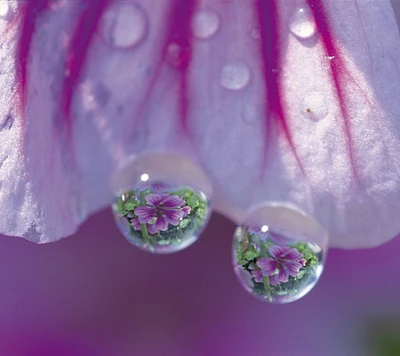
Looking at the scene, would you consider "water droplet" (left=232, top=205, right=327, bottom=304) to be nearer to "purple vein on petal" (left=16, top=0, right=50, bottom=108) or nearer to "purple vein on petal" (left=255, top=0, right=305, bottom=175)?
"purple vein on petal" (left=255, top=0, right=305, bottom=175)

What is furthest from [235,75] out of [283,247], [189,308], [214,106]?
[189,308]

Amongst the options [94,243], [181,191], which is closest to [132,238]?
[181,191]

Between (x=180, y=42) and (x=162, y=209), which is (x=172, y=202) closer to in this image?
(x=162, y=209)

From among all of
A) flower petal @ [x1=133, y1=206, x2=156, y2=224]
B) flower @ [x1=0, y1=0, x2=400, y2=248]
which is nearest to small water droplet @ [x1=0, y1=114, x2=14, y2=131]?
flower @ [x1=0, y1=0, x2=400, y2=248]

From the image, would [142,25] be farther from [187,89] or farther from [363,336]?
[363,336]

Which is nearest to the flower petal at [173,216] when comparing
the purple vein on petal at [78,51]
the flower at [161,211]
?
the flower at [161,211]
